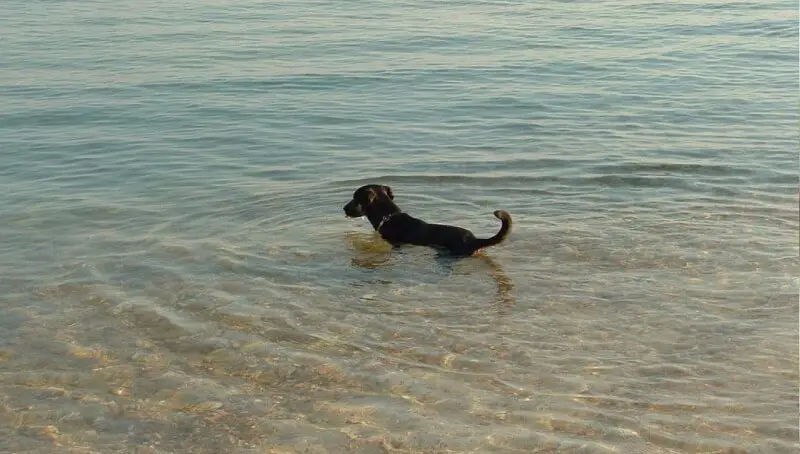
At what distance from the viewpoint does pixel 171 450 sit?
494 cm

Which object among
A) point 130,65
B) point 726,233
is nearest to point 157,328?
point 726,233

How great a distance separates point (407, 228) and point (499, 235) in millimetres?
1025

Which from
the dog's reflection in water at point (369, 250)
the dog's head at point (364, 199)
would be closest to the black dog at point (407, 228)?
the dog's head at point (364, 199)

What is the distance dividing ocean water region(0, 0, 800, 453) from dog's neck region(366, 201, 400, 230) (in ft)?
0.73

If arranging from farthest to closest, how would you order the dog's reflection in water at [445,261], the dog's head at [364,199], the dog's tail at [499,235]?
the dog's head at [364,199]
the dog's tail at [499,235]
the dog's reflection in water at [445,261]

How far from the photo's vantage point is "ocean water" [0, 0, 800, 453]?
5.29m

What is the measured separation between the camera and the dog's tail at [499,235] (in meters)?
7.57

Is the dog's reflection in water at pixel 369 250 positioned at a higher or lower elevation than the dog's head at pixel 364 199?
lower

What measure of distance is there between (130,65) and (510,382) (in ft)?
47.3

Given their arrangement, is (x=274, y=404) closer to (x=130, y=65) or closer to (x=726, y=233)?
(x=726, y=233)

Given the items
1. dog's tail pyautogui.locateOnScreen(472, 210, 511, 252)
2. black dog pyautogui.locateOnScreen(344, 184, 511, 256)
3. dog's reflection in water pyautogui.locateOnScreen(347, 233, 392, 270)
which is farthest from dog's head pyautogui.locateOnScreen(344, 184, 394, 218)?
dog's tail pyautogui.locateOnScreen(472, 210, 511, 252)

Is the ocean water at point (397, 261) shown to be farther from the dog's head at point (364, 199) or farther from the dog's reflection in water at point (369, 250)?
the dog's head at point (364, 199)

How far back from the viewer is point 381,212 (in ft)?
28.7

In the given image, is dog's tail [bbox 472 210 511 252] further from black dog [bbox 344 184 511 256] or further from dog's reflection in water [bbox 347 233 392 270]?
dog's reflection in water [bbox 347 233 392 270]
